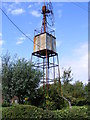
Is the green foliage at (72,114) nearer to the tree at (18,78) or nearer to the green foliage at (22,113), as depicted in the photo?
the green foliage at (22,113)

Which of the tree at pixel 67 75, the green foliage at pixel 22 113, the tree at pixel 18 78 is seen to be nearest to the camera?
the green foliage at pixel 22 113

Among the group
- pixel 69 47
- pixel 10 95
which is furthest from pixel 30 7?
pixel 10 95

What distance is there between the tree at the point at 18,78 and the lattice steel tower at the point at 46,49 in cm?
69

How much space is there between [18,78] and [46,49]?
78.3 inches

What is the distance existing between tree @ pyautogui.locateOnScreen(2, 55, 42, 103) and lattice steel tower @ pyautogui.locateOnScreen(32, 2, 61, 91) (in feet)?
2.26

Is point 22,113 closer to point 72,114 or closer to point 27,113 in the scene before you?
point 27,113

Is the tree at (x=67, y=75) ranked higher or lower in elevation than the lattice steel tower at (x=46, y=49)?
lower

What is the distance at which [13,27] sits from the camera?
6.25 meters

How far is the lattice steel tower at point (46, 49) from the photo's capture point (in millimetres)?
9336

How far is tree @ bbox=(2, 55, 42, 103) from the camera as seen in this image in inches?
328

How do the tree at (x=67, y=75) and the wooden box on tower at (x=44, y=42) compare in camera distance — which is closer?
the wooden box on tower at (x=44, y=42)

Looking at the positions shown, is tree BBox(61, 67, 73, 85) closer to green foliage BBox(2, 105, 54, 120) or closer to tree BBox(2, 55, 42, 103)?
tree BBox(2, 55, 42, 103)

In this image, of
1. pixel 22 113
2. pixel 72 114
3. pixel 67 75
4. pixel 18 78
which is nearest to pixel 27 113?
pixel 22 113

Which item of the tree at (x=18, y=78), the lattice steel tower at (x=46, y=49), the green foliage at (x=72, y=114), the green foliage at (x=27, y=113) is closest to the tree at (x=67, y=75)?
the lattice steel tower at (x=46, y=49)
